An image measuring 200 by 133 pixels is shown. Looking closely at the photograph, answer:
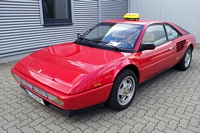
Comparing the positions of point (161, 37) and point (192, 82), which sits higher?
point (161, 37)

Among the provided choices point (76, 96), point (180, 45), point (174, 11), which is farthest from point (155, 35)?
point (174, 11)

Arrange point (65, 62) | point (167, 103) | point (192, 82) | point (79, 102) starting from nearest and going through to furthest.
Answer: point (79, 102) < point (65, 62) < point (167, 103) < point (192, 82)

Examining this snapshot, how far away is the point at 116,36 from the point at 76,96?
166cm

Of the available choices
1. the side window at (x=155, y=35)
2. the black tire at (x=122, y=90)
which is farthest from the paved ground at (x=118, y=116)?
the side window at (x=155, y=35)

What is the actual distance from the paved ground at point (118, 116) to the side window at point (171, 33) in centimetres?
130

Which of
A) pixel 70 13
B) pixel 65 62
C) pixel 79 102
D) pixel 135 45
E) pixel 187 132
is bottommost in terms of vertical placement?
pixel 187 132

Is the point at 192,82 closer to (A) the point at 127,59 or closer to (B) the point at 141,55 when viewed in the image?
(B) the point at 141,55

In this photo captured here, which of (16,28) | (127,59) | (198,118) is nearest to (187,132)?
(198,118)

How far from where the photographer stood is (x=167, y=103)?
10.7 feet

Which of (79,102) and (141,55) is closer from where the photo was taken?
(79,102)

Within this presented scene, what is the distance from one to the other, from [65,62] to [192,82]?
10.5 feet

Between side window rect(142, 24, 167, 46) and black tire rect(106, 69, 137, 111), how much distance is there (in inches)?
31.8

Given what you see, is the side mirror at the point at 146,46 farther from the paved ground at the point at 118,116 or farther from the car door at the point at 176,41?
the car door at the point at 176,41

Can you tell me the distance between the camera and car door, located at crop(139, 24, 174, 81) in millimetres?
3269
